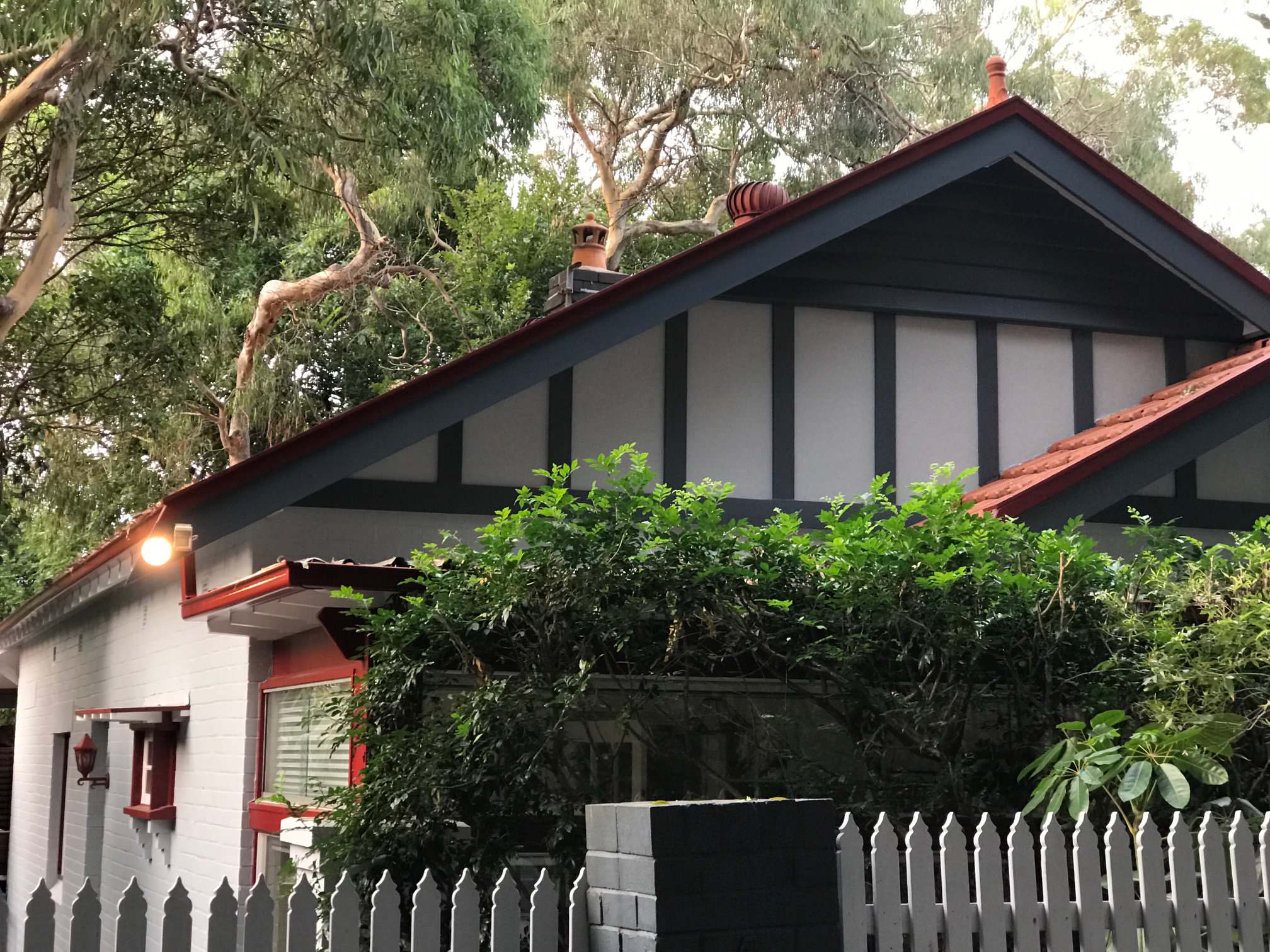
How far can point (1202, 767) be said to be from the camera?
210 inches

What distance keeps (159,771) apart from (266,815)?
2.62 metres

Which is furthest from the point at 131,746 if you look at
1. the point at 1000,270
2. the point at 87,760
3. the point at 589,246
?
the point at 1000,270

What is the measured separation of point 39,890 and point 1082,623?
165 inches

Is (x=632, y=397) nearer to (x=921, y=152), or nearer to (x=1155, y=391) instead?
(x=921, y=152)

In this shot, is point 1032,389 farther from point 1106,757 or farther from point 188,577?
point 188,577

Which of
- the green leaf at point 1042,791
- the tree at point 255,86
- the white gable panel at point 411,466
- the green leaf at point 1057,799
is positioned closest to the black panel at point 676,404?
the white gable panel at point 411,466

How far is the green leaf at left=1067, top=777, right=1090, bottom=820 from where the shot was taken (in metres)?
5.05

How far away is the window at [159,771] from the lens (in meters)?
9.79

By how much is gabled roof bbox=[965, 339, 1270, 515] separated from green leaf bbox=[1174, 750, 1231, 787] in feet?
6.65

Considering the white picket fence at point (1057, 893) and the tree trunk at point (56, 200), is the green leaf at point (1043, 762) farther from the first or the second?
the tree trunk at point (56, 200)

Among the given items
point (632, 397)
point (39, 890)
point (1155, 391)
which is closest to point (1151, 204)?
point (1155, 391)

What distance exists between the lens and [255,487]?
7539 mm

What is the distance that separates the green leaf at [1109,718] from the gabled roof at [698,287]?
4048 millimetres

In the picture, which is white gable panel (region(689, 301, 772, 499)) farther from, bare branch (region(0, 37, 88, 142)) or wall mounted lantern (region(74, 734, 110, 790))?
wall mounted lantern (region(74, 734, 110, 790))
